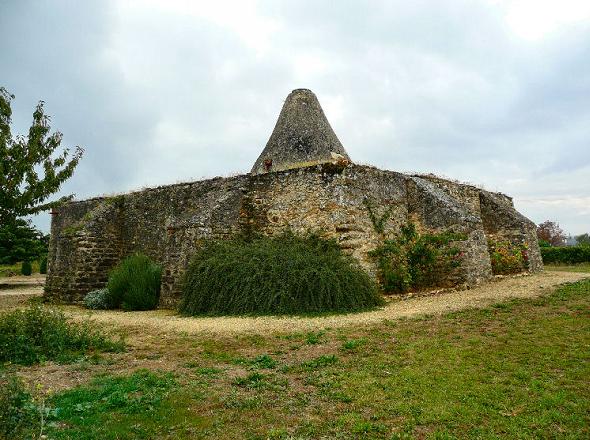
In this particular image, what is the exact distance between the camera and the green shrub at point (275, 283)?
333 inches

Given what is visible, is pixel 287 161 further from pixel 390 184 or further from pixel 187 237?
pixel 187 237

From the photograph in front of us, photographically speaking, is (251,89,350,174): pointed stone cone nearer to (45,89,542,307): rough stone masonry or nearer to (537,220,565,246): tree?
(45,89,542,307): rough stone masonry

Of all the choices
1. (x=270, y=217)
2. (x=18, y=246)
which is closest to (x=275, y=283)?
(x=270, y=217)

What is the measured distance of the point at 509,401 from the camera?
3.78 meters

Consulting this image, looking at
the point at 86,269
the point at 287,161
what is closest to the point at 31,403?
the point at 86,269

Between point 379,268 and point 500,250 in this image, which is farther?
point 500,250

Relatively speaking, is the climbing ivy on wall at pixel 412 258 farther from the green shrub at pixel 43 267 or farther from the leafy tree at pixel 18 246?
the green shrub at pixel 43 267

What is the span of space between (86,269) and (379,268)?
824 cm

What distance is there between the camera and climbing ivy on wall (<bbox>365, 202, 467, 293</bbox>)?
10.3m

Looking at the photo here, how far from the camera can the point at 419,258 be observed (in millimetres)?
11023

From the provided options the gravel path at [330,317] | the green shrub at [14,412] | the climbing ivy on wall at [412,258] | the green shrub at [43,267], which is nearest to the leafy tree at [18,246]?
the green shrub at [43,267]

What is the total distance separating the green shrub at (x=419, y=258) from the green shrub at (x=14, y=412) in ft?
26.6

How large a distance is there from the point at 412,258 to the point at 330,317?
3.91m

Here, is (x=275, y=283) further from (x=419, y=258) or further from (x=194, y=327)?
(x=419, y=258)
